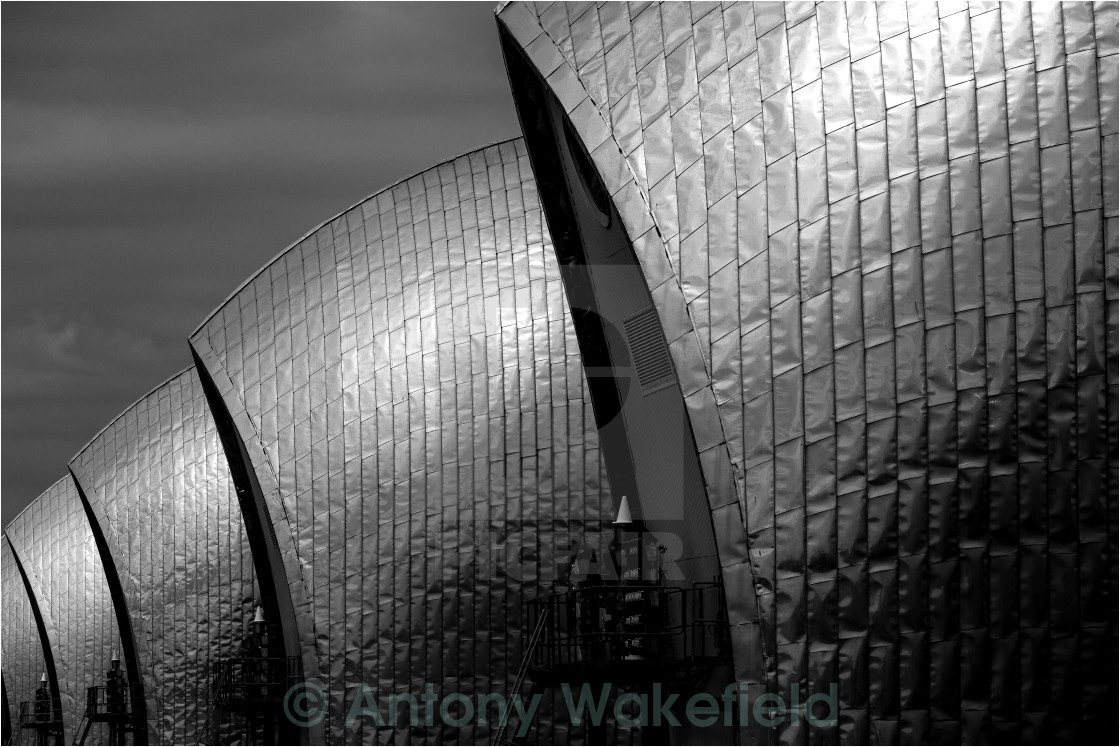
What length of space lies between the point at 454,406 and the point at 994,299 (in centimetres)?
1288

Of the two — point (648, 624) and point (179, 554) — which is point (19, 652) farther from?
point (648, 624)

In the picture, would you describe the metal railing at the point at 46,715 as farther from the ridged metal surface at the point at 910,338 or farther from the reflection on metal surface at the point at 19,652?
the ridged metal surface at the point at 910,338

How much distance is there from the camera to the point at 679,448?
733 inches

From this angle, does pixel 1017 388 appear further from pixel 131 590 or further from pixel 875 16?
pixel 131 590

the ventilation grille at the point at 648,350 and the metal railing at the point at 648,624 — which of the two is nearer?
the metal railing at the point at 648,624

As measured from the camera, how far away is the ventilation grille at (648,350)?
18406 millimetres

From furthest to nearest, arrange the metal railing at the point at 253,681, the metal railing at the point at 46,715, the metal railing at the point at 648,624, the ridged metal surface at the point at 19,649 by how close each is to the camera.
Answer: the ridged metal surface at the point at 19,649 → the metal railing at the point at 46,715 → the metal railing at the point at 253,681 → the metal railing at the point at 648,624

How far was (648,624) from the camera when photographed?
1705 centimetres

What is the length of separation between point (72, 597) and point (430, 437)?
23220 millimetres

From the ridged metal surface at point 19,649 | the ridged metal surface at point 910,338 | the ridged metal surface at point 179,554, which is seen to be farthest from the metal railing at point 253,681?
the ridged metal surface at point 19,649

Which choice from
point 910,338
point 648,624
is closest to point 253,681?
point 648,624

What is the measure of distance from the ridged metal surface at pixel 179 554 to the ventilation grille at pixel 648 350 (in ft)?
55.5

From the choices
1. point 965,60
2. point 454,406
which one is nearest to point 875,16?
point 965,60

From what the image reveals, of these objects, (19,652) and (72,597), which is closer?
(72,597)
